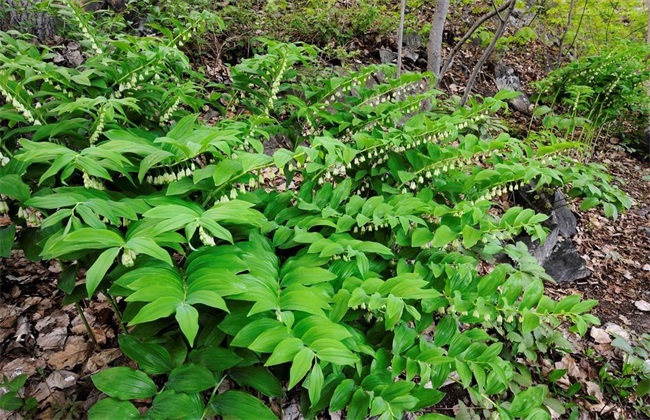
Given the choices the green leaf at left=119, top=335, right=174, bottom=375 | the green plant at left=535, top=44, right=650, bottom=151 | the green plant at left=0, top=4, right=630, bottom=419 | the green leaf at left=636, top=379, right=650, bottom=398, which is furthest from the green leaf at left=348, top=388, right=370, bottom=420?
the green plant at left=535, top=44, right=650, bottom=151

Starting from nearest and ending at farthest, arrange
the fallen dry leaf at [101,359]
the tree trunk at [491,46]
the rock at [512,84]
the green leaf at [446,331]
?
the green leaf at [446,331] → the fallen dry leaf at [101,359] → the tree trunk at [491,46] → the rock at [512,84]

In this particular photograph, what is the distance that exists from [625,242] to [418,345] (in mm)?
4560

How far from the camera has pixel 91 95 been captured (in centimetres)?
194

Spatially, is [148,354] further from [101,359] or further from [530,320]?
[530,320]

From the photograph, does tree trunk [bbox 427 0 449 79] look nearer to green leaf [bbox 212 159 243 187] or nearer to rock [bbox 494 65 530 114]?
rock [bbox 494 65 530 114]

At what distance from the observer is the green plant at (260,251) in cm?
127

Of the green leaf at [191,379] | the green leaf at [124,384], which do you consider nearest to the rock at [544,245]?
the green leaf at [191,379]

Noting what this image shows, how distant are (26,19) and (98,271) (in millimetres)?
4124

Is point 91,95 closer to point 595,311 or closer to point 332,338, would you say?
point 332,338

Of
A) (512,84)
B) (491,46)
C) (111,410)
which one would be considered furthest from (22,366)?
(512,84)

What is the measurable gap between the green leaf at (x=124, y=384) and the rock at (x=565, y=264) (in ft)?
12.9

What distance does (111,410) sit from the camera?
129 centimetres

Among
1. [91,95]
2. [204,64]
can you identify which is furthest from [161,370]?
[204,64]

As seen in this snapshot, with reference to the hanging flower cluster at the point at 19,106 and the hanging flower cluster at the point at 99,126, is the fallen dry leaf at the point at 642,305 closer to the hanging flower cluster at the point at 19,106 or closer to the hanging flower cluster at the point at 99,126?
the hanging flower cluster at the point at 99,126
